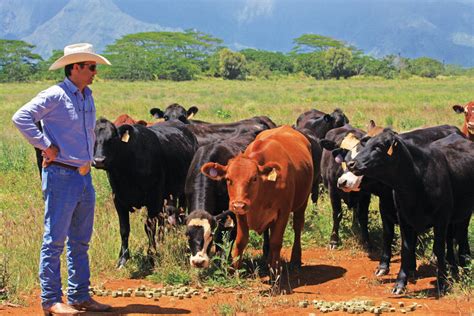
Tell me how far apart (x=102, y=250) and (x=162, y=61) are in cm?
7840

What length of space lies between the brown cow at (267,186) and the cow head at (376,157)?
0.87 metres

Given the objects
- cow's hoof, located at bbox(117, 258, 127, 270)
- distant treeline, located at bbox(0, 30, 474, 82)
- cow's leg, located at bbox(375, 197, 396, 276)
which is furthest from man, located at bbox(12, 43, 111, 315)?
distant treeline, located at bbox(0, 30, 474, 82)

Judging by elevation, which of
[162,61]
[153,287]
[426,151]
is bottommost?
[153,287]

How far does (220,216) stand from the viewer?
778 centimetres

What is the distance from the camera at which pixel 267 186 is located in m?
7.84

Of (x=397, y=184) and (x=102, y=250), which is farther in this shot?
(x=102, y=250)

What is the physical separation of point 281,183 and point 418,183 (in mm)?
1503

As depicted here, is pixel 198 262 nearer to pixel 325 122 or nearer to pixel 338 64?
pixel 325 122

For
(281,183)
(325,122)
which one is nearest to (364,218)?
(281,183)

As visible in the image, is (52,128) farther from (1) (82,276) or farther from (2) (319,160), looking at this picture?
(2) (319,160)

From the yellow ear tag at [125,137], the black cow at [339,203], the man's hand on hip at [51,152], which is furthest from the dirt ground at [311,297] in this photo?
the yellow ear tag at [125,137]

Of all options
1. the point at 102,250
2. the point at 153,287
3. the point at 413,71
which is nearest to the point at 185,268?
the point at 153,287

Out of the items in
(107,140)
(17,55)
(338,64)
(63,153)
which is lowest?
(63,153)

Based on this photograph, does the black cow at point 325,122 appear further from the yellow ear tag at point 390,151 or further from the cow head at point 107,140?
the yellow ear tag at point 390,151
